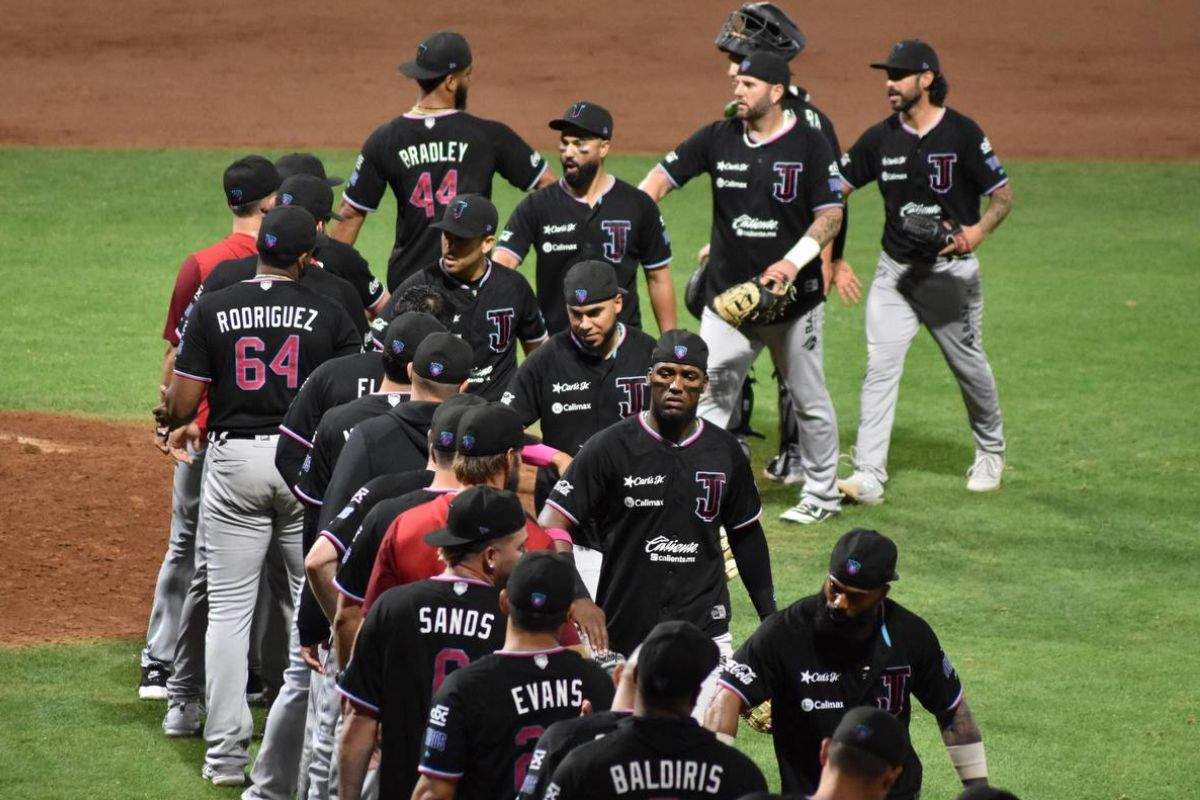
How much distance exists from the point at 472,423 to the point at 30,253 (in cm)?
1051

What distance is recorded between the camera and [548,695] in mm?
4500

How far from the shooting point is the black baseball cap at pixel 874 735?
409 cm

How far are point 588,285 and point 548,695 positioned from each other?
250 cm

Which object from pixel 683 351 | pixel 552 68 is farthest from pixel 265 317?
pixel 552 68

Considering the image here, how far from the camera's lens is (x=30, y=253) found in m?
14.8

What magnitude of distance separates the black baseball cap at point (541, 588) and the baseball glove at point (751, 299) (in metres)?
4.53

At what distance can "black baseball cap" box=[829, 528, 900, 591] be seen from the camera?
201 inches

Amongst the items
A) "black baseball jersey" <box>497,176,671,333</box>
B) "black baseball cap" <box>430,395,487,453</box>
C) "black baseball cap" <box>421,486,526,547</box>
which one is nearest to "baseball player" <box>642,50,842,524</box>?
"black baseball jersey" <box>497,176,671,333</box>

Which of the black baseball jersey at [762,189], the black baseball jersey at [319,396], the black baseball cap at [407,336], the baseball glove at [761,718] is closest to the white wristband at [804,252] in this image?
the black baseball jersey at [762,189]

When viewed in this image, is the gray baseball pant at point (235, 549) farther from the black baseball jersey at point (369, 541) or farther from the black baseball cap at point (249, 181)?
the black baseball jersey at point (369, 541)

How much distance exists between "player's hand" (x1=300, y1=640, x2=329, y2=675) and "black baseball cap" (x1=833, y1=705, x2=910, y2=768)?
2.17m

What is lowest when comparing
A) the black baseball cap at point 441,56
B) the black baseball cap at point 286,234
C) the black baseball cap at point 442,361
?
the black baseball cap at point 442,361

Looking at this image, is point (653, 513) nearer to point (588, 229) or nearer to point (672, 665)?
point (672, 665)

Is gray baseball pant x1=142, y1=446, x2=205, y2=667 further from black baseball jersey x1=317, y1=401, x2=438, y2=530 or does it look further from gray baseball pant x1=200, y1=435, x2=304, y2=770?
black baseball jersey x1=317, y1=401, x2=438, y2=530
